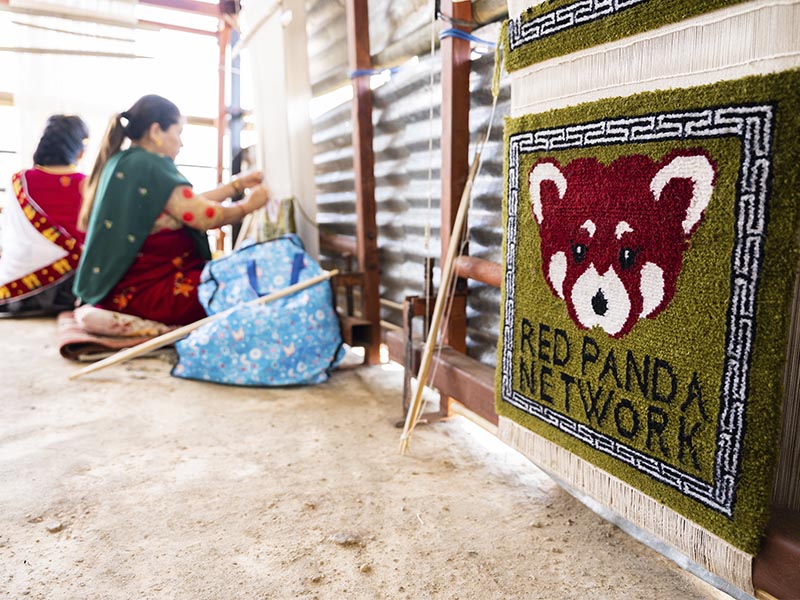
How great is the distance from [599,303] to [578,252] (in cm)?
12

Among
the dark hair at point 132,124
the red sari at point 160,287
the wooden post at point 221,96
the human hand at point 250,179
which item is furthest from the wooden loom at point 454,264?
the wooden post at point 221,96

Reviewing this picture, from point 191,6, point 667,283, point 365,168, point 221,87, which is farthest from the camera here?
point 191,6

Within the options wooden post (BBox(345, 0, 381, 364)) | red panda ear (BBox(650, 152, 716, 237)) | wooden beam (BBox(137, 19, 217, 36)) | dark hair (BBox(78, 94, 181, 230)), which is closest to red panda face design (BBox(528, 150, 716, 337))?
red panda ear (BBox(650, 152, 716, 237))

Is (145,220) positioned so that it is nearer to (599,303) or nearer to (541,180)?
(541,180)

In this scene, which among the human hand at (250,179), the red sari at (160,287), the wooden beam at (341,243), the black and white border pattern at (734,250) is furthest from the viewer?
the human hand at (250,179)

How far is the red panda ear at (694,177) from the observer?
0.95 meters

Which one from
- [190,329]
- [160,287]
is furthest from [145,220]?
[190,329]

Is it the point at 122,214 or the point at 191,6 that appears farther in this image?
the point at 191,6

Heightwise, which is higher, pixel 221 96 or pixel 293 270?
pixel 221 96

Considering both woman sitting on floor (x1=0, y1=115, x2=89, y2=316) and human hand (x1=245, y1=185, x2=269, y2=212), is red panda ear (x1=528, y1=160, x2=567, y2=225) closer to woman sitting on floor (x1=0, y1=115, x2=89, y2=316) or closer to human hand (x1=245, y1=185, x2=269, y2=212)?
human hand (x1=245, y1=185, x2=269, y2=212)

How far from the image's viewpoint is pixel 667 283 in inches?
40.4

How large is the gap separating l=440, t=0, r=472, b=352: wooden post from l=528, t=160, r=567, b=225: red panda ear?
19.5 inches

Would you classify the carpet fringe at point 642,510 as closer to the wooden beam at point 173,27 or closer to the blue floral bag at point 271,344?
the blue floral bag at point 271,344

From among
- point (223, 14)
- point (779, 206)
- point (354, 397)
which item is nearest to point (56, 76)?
point (223, 14)
